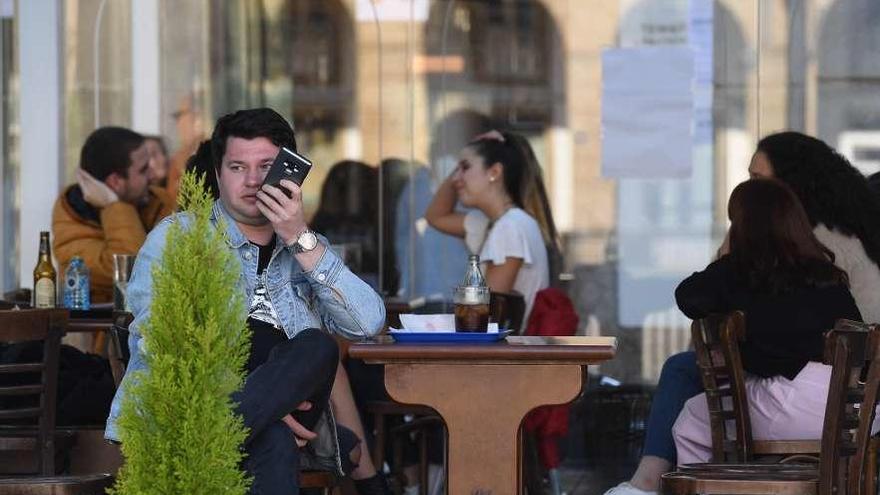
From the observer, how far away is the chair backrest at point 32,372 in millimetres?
5688

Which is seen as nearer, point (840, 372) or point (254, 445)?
point (254, 445)

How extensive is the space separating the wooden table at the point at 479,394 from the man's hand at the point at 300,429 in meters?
0.23

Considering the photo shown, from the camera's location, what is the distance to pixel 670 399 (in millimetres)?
6578

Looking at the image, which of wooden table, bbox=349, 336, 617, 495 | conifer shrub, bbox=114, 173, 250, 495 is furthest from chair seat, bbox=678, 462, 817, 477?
conifer shrub, bbox=114, 173, 250, 495

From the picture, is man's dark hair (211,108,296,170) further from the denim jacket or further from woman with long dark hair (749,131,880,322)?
woman with long dark hair (749,131,880,322)

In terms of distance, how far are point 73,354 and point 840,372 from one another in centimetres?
272

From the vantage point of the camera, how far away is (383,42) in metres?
9.14

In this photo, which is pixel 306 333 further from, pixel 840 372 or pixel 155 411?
pixel 840 372

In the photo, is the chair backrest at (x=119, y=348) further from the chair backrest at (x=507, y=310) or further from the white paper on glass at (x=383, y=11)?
the white paper on glass at (x=383, y=11)

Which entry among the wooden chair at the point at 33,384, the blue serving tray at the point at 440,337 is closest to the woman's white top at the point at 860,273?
the blue serving tray at the point at 440,337

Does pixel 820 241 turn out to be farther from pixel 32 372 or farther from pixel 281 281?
pixel 32 372

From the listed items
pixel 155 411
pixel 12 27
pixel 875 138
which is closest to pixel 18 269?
pixel 12 27

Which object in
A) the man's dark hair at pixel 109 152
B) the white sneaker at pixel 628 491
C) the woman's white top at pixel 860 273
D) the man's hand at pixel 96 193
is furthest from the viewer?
the man's dark hair at pixel 109 152

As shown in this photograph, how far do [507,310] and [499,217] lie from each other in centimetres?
105
